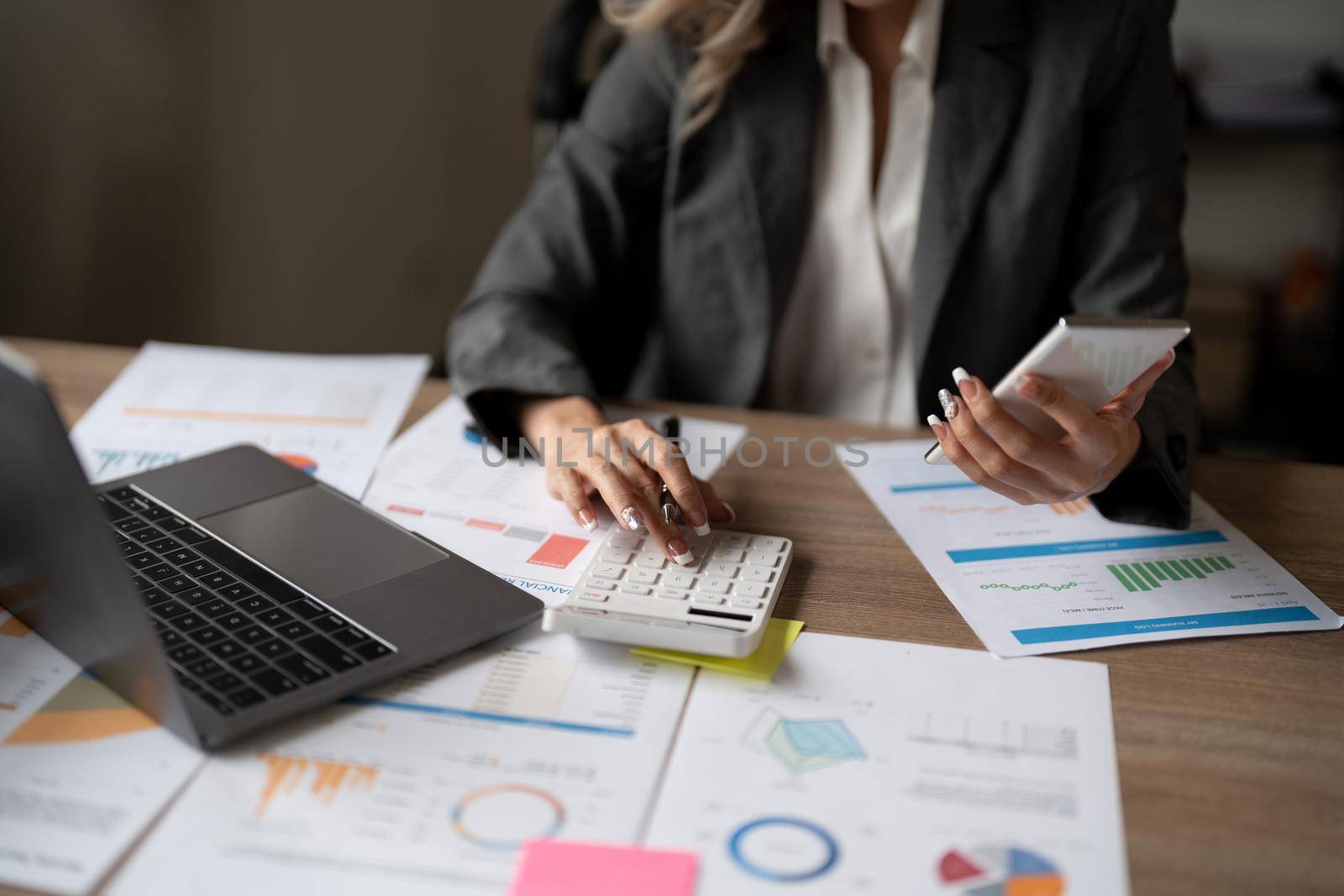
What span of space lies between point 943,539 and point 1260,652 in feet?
0.74

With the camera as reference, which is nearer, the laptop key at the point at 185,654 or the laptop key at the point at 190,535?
the laptop key at the point at 185,654

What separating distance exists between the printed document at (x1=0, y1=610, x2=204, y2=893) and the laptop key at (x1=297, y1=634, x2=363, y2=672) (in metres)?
0.08

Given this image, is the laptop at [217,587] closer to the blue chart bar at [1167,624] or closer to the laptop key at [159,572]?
the laptop key at [159,572]

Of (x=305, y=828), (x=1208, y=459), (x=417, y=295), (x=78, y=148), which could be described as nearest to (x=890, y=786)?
(x=305, y=828)

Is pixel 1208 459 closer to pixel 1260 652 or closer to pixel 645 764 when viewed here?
pixel 1260 652

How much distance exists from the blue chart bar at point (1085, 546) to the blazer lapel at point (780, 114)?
46cm

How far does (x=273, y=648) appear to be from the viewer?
2.14 feet

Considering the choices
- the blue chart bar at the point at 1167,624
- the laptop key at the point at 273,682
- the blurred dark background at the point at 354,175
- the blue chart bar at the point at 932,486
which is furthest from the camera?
the blurred dark background at the point at 354,175

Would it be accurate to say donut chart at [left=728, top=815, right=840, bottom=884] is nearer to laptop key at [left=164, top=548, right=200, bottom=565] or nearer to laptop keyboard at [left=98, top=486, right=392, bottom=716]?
laptop keyboard at [left=98, top=486, right=392, bottom=716]

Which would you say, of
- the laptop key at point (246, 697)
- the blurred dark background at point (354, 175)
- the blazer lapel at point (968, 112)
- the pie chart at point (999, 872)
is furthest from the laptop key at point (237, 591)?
the blurred dark background at point (354, 175)

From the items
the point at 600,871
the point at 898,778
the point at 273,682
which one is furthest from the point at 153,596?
the point at 898,778

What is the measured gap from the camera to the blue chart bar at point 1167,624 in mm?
714

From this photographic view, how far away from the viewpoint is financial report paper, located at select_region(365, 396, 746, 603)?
31.4 inches

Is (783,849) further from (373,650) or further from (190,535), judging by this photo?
(190,535)
